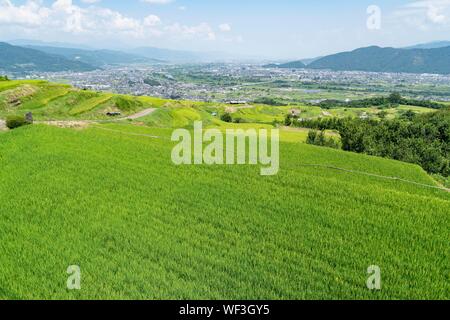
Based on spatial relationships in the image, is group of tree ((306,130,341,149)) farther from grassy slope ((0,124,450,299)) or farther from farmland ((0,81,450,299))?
grassy slope ((0,124,450,299))

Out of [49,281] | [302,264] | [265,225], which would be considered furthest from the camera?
[265,225]

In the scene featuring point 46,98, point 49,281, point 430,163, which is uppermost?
point 46,98

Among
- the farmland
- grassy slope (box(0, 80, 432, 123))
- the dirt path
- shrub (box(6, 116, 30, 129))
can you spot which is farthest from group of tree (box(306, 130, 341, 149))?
shrub (box(6, 116, 30, 129))

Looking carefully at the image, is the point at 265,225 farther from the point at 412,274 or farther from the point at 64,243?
the point at 64,243

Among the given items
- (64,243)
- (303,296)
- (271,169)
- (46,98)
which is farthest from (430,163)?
(46,98)

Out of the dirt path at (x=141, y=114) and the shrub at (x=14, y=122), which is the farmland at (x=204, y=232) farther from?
the dirt path at (x=141, y=114)

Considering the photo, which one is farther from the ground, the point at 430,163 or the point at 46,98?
the point at 46,98

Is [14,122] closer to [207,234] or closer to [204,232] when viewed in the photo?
[204,232]
